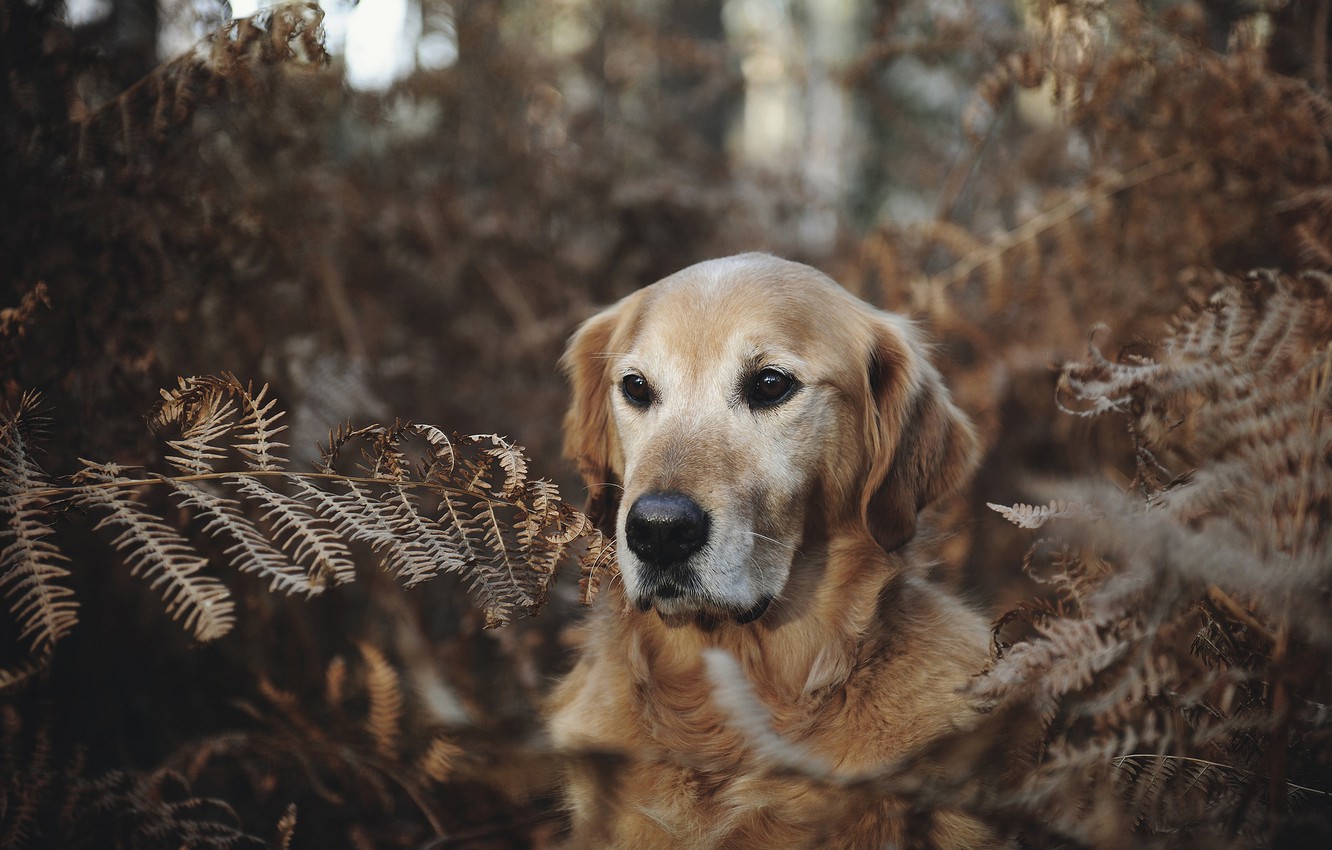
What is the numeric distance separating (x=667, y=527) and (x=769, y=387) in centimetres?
64

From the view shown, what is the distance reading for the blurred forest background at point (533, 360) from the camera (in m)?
1.53

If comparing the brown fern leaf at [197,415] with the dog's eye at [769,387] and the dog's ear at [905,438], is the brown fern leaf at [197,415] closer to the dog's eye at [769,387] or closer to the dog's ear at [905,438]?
the dog's eye at [769,387]

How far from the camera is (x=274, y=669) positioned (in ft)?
10.5

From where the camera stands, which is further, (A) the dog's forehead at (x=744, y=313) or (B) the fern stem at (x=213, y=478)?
(A) the dog's forehead at (x=744, y=313)

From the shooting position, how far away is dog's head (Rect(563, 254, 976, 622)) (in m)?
2.07

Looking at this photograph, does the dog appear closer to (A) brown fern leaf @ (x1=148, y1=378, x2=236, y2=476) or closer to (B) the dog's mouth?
(B) the dog's mouth

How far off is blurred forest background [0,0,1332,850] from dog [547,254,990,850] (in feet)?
1.06

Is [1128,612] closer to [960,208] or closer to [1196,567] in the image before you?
[1196,567]

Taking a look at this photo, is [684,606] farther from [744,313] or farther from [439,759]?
[744,313]

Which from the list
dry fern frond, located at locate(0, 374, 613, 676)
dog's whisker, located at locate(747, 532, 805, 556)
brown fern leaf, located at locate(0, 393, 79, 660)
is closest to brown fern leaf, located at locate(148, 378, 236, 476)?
dry fern frond, located at locate(0, 374, 613, 676)

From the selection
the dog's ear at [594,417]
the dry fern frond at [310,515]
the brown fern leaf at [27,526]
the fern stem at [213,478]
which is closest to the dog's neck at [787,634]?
the dog's ear at [594,417]

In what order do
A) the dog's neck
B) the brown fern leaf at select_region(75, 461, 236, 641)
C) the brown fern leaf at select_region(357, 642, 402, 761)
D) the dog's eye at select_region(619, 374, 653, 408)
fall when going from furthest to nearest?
the dog's eye at select_region(619, 374, 653, 408), the dog's neck, the brown fern leaf at select_region(357, 642, 402, 761), the brown fern leaf at select_region(75, 461, 236, 641)

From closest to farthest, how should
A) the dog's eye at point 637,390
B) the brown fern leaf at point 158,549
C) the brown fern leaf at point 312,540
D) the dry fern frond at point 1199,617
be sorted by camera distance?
the dry fern frond at point 1199,617 < the brown fern leaf at point 158,549 < the brown fern leaf at point 312,540 < the dog's eye at point 637,390

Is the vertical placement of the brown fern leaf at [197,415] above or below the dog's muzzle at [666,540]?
above
